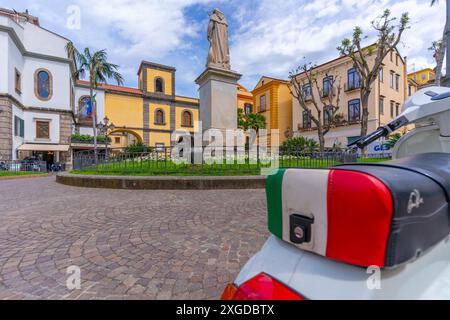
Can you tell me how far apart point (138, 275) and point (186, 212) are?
2.45 meters

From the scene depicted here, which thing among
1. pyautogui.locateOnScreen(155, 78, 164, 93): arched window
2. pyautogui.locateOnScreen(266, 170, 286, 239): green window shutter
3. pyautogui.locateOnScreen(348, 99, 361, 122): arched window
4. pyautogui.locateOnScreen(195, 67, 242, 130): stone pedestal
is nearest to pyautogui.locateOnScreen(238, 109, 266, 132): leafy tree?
pyautogui.locateOnScreen(348, 99, 361, 122): arched window

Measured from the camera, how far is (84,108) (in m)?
35.0

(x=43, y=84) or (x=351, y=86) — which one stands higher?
(x=351, y=86)

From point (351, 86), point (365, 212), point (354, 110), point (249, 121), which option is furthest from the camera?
point (249, 121)

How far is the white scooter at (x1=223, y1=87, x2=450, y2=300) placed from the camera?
0.84m

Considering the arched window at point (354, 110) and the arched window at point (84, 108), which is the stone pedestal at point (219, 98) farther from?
the arched window at point (84, 108)

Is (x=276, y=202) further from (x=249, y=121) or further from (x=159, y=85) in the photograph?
(x=159, y=85)

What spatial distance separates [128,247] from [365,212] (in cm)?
311

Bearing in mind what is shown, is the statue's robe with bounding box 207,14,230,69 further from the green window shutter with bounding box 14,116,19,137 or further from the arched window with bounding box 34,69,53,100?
the arched window with bounding box 34,69,53,100

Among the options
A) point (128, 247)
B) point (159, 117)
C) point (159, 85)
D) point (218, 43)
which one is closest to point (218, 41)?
point (218, 43)

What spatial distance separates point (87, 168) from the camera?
1146 centimetres

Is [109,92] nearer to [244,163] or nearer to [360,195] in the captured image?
[244,163]

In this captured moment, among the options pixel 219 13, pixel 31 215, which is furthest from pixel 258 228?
pixel 219 13

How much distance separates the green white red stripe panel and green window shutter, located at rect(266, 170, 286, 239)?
2.5 inches
